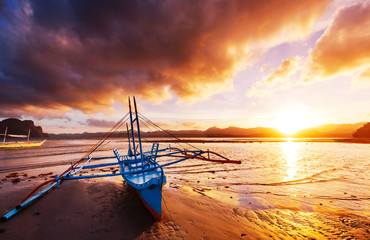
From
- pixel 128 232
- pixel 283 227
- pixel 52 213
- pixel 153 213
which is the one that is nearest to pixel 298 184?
pixel 283 227

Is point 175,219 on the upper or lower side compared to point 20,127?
lower

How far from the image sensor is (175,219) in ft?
20.3

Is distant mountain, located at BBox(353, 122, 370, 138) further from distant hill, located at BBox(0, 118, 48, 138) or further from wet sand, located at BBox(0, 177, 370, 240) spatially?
distant hill, located at BBox(0, 118, 48, 138)

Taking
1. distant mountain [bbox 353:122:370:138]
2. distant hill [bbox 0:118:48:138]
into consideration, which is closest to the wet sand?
distant mountain [bbox 353:122:370:138]

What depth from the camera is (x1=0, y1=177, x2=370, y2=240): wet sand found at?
5277 millimetres

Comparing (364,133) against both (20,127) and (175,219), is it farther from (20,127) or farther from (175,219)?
(20,127)

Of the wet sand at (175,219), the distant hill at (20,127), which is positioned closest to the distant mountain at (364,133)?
the wet sand at (175,219)

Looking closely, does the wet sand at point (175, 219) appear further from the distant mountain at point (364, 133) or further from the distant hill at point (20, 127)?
the distant hill at point (20, 127)

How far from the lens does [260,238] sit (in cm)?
511

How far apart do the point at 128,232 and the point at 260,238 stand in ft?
16.8

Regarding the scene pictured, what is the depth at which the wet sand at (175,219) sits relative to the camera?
5.28 metres

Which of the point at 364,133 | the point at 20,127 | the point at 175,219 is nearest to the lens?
the point at 175,219

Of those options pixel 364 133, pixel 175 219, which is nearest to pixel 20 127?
pixel 175 219

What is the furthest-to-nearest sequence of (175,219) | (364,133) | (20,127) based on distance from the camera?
(20,127)
(364,133)
(175,219)
